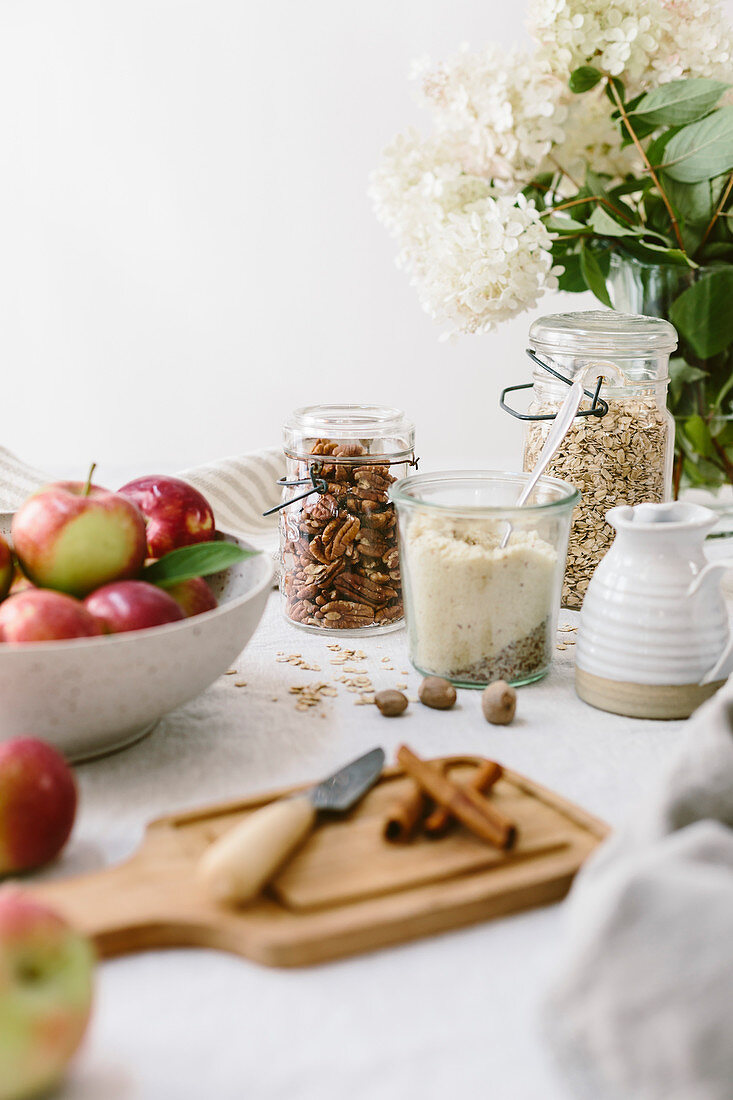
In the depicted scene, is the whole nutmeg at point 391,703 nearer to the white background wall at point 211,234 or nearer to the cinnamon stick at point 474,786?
the cinnamon stick at point 474,786

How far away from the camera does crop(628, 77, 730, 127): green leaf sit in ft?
Answer: 3.72

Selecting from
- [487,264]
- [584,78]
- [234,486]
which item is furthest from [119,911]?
[584,78]

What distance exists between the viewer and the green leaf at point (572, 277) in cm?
132

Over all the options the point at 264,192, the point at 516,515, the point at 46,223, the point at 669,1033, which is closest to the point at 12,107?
the point at 46,223

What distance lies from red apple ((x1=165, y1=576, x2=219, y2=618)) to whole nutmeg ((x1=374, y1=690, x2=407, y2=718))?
0.54 ft

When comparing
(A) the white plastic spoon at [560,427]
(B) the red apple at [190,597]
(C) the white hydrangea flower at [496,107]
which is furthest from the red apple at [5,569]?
(C) the white hydrangea flower at [496,107]

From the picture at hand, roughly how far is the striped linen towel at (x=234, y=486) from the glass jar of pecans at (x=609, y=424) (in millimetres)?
386

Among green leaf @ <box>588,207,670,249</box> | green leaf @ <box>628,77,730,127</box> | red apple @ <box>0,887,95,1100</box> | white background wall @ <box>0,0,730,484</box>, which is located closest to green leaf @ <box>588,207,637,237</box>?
green leaf @ <box>588,207,670,249</box>

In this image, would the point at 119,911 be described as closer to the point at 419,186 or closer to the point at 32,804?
the point at 32,804

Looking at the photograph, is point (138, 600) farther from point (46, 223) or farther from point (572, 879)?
point (46, 223)

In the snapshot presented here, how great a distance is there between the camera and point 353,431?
1105mm

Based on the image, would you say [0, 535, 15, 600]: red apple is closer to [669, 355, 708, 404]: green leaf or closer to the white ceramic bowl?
the white ceramic bowl

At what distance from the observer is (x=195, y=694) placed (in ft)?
2.64

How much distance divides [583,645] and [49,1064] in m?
0.60
